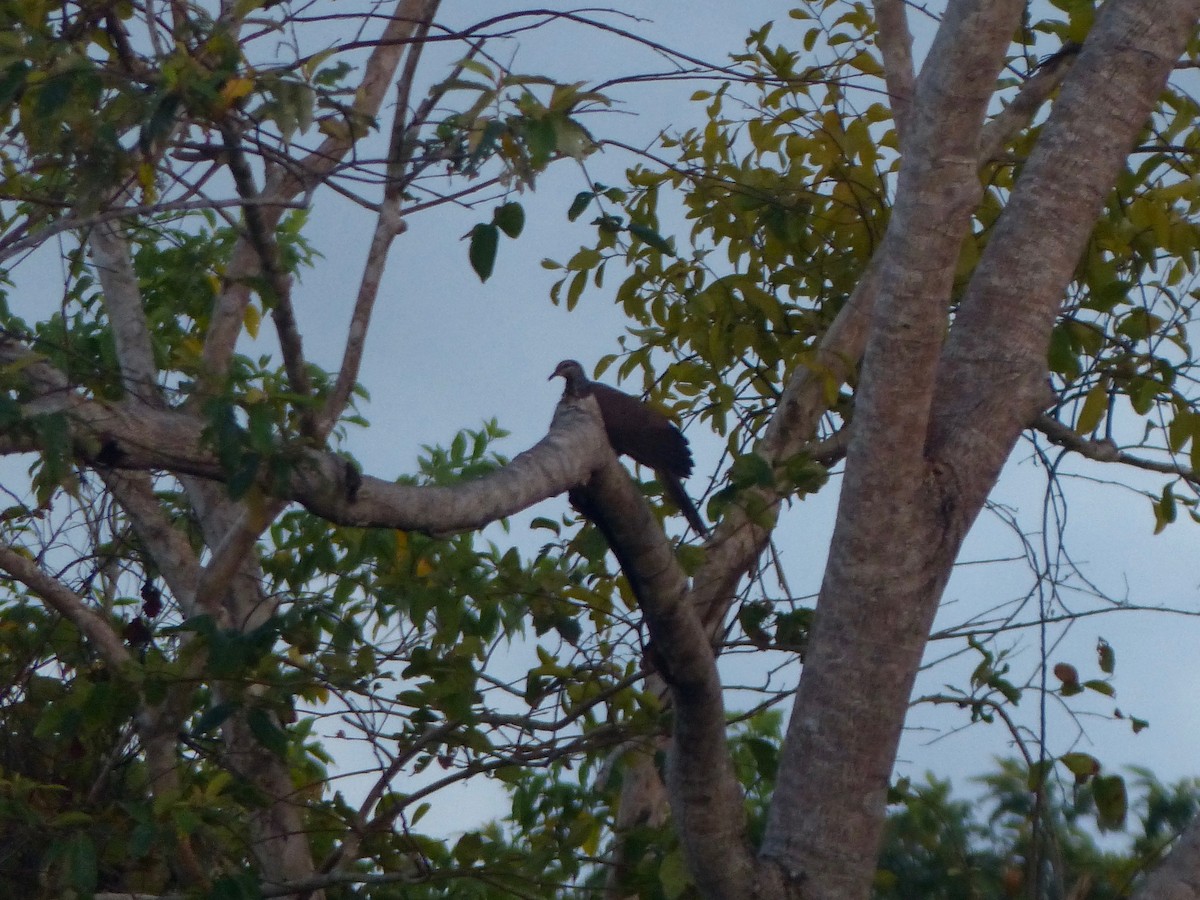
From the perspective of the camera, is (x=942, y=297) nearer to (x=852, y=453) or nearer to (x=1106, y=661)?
(x=852, y=453)

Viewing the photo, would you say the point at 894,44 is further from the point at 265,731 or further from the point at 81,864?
the point at 81,864

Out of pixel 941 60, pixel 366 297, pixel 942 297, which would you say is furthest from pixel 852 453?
pixel 366 297

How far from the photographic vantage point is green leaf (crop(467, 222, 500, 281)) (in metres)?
2.32

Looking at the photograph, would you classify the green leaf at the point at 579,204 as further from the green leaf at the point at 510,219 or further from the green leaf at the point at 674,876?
the green leaf at the point at 674,876

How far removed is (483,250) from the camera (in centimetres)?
233

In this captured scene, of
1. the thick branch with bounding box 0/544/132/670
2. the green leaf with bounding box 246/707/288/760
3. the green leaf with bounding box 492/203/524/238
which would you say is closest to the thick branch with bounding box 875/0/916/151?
the green leaf with bounding box 492/203/524/238

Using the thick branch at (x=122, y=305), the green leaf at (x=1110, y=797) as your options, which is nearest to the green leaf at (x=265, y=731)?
the thick branch at (x=122, y=305)

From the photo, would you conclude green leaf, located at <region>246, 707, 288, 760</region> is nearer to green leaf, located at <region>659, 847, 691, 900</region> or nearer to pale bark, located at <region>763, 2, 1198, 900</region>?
green leaf, located at <region>659, 847, 691, 900</region>

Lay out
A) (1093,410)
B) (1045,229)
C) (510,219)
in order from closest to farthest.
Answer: (510,219)
(1045,229)
(1093,410)

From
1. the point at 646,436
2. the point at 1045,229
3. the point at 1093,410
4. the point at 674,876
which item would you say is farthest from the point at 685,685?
the point at 646,436

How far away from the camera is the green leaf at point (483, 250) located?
7.61 feet

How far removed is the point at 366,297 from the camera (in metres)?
2.91

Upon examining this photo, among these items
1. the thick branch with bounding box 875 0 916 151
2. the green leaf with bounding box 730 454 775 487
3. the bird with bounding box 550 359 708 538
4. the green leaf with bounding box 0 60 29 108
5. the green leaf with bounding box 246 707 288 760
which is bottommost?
the green leaf with bounding box 246 707 288 760

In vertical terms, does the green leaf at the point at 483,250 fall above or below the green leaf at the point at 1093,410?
below
